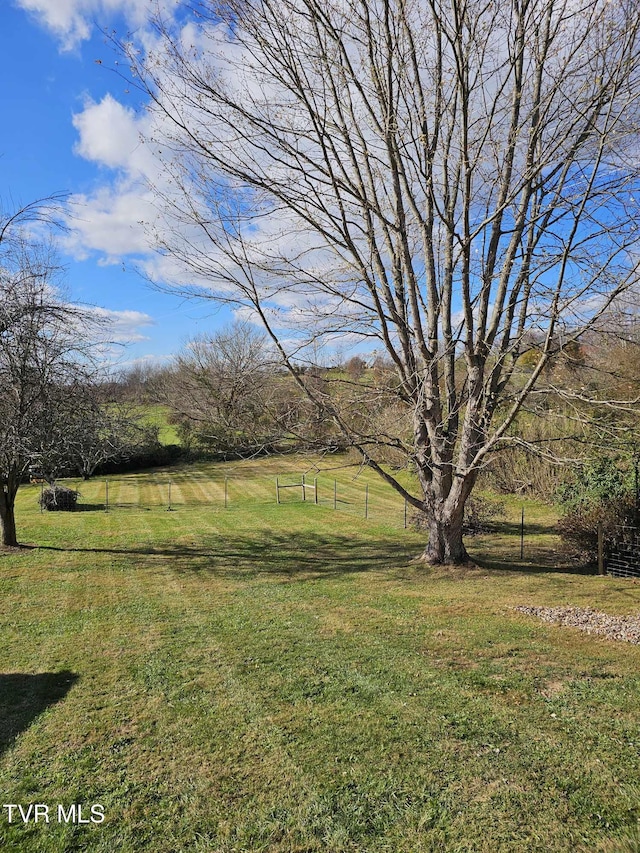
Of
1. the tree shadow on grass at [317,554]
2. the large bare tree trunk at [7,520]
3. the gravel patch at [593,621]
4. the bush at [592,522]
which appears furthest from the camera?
the large bare tree trunk at [7,520]

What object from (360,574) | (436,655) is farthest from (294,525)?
(436,655)

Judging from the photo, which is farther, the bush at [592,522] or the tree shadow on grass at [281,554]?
the tree shadow on grass at [281,554]

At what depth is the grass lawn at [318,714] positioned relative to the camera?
2.57m

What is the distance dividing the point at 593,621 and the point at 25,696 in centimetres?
607

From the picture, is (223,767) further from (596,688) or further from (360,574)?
(360,574)

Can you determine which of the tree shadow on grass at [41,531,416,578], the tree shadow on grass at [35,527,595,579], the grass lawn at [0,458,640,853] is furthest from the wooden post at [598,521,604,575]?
the tree shadow on grass at [41,531,416,578]

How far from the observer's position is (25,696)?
437 centimetres

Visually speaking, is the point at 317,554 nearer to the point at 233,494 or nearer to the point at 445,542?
the point at 445,542

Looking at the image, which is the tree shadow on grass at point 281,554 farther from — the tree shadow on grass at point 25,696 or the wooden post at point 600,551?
the tree shadow on grass at point 25,696

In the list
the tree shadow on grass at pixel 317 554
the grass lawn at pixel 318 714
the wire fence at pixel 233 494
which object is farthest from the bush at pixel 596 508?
the wire fence at pixel 233 494

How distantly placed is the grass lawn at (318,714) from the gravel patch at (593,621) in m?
0.30

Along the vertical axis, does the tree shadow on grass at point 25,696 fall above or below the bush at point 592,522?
below

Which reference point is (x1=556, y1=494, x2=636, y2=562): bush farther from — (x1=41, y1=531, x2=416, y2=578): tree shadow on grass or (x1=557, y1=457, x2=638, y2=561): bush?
(x1=41, y1=531, x2=416, y2=578): tree shadow on grass

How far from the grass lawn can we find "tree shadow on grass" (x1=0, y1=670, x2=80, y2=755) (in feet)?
0.07
